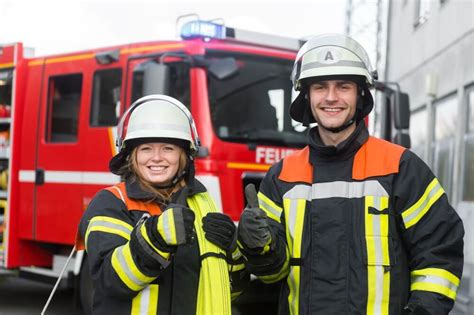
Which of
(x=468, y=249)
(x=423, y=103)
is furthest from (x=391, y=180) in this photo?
(x=423, y=103)

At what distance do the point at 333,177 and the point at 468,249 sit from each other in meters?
6.67

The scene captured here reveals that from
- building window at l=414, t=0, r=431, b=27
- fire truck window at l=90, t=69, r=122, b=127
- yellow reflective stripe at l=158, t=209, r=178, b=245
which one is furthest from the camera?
building window at l=414, t=0, r=431, b=27

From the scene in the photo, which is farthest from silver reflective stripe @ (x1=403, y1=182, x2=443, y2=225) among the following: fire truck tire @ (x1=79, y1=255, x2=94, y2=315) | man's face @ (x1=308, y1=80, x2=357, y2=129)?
fire truck tire @ (x1=79, y1=255, x2=94, y2=315)

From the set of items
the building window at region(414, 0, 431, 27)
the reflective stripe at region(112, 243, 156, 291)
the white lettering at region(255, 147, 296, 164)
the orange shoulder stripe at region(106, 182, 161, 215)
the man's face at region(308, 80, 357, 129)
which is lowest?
the reflective stripe at region(112, 243, 156, 291)

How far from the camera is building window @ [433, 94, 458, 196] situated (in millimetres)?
12016

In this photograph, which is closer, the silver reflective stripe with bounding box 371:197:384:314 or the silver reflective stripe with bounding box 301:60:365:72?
the silver reflective stripe with bounding box 371:197:384:314

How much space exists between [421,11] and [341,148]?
11.9 metres

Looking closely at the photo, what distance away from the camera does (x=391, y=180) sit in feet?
9.60

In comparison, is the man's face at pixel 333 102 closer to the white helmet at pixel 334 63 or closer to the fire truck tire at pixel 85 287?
the white helmet at pixel 334 63

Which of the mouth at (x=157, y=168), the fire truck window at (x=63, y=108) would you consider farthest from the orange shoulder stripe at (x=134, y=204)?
the fire truck window at (x=63, y=108)

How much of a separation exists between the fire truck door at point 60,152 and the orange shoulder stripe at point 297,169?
4.10 m

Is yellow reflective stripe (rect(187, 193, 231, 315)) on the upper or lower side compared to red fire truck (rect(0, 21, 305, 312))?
lower

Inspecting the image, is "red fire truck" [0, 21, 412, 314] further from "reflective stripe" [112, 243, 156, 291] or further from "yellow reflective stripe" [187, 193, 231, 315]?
"reflective stripe" [112, 243, 156, 291]

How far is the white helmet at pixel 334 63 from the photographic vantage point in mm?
3090
